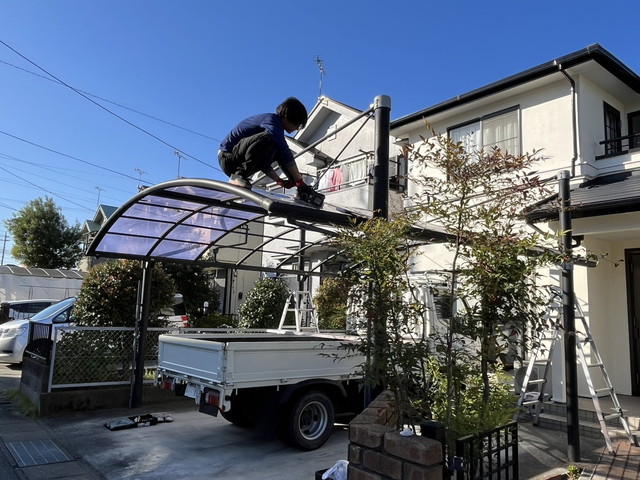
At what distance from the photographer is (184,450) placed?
5.33m

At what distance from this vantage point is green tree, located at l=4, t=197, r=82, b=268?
29422mm

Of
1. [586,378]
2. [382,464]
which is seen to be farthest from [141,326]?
[586,378]

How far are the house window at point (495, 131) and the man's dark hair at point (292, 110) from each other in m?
6.24

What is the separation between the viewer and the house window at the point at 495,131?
32.6ft

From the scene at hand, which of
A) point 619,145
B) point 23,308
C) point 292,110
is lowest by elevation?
point 23,308

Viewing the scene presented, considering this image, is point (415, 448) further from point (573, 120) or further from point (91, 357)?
point (573, 120)

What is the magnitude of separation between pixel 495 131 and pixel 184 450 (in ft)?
28.7

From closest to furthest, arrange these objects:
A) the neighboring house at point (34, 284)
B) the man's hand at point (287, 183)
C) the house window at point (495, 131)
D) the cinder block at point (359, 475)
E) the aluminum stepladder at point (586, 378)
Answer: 1. the cinder block at point (359, 475)
2. the man's hand at point (287, 183)
3. the aluminum stepladder at point (586, 378)
4. the house window at point (495, 131)
5. the neighboring house at point (34, 284)

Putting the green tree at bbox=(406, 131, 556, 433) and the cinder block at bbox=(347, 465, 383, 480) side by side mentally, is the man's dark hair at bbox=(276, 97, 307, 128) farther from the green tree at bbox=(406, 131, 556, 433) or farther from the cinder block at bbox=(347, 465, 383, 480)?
the cinder block at bbox=(347, 465, 383, 480)

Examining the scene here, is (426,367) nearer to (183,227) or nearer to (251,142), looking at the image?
(251,142)

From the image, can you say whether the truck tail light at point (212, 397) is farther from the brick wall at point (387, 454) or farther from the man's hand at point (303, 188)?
the brick wall at point (387, 454)

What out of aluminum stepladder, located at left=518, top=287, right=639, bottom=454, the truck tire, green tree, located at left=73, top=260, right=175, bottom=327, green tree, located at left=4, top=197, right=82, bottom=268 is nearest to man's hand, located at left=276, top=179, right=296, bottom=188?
the truck tire

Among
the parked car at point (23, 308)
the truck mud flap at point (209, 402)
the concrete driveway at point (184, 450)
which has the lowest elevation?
the concrete driveway at point (184, 450)

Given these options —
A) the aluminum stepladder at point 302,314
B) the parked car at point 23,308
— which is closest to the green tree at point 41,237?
the parked car at point 23,308
